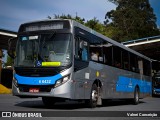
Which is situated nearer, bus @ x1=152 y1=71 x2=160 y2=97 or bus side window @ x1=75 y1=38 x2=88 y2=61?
bus side window @ x1=75 y1=38 x2=88 y2=61

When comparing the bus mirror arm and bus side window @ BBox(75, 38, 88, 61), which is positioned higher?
bus side window @ BBox(75, 38, 88, 61)

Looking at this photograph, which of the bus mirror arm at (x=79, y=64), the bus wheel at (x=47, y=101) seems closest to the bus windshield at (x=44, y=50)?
the bus mirror arm at (x=79, y=64)

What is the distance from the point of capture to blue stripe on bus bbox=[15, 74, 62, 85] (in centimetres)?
1126

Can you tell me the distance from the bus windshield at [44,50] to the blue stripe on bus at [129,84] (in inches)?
204

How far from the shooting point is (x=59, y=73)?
11281 mm

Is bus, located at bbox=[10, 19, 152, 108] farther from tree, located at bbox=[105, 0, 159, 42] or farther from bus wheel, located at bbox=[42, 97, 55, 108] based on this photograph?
tree, located at bbox=[105, 0, 159, 42]

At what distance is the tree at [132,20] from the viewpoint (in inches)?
2847

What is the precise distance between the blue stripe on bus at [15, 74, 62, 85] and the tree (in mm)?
58795

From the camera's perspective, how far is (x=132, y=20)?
242 ft

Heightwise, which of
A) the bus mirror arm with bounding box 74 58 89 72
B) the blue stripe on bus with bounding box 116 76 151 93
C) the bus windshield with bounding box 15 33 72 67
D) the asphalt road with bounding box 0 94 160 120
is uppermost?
the bus windshield with bounding box 15 33 72 67

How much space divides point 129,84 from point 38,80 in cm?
766

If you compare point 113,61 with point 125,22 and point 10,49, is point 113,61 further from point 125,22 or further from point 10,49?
point 125,22

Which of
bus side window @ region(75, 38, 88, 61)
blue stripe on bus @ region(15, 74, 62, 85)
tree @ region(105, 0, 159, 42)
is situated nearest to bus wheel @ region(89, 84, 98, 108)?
bus side window @ region(75, 38, 88, 61)

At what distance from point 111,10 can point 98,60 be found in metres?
66.5
